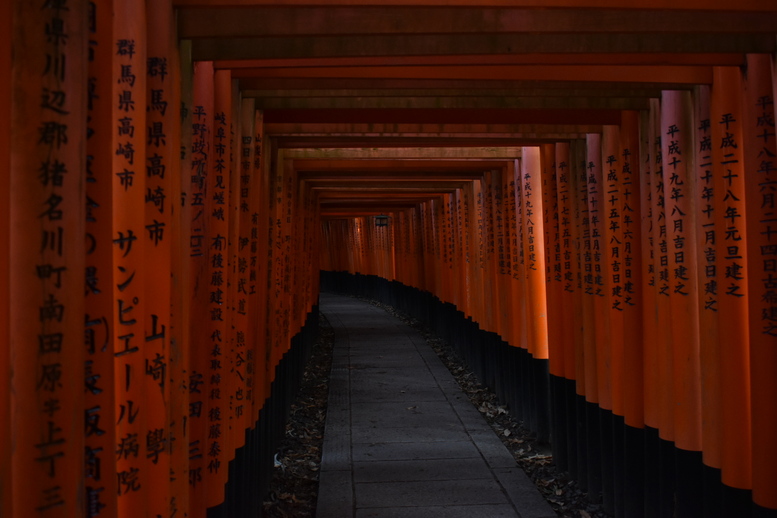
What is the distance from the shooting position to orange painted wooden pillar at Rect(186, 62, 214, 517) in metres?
3.52

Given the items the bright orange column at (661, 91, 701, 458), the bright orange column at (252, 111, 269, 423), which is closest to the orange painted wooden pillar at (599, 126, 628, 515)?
the bright orange column at (661, 91, 701, 458)

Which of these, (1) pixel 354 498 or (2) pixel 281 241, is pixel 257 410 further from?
(2) pixel 281 241

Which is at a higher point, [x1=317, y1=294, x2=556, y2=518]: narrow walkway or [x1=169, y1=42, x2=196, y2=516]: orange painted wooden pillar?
[x1=169, y1=42, x2=196, y2=516]: orange painted wooden pillar

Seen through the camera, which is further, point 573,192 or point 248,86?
point 573,192

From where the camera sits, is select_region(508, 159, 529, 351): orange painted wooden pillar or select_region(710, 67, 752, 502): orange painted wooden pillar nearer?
select_region(710, 67, 752, 502): orange painted wooden pillar

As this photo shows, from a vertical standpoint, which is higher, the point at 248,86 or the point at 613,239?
the point at 248,86

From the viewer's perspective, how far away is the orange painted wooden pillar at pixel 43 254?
1.68 meters

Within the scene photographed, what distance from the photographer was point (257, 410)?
5.62 m

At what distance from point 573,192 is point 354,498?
3.31 metres

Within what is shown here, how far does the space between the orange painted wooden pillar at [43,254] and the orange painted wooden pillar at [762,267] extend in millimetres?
3050

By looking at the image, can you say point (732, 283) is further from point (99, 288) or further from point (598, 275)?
point (99, 288)

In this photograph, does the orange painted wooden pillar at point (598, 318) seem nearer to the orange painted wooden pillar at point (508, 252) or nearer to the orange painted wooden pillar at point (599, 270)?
the orange painted wooden pillar at point (599, 270)

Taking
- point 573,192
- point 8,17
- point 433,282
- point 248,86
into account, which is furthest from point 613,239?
point 433,282

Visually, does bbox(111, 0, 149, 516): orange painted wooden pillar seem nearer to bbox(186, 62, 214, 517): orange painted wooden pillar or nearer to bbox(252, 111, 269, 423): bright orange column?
bbox(186, 62, 214, 517): orange painted wooden pillar
